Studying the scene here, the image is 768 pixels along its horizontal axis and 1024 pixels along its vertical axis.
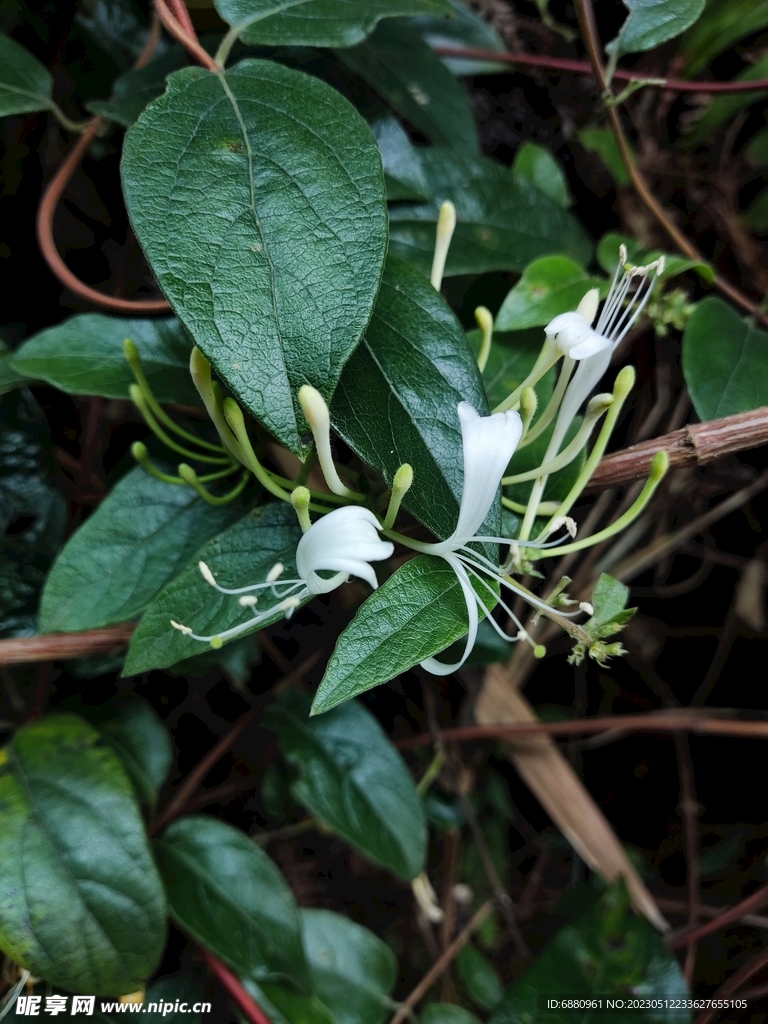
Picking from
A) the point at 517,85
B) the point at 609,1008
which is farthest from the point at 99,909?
the point at 517,85

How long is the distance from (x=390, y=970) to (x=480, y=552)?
0.57 metres

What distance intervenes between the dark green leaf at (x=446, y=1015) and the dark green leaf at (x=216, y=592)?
0.55 meters

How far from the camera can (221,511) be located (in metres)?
0.50

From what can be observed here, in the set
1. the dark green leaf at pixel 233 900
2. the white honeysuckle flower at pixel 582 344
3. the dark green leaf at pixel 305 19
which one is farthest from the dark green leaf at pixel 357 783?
the dark green leaf at pixel 305 19

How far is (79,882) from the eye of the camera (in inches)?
18.9

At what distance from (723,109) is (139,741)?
895 mm

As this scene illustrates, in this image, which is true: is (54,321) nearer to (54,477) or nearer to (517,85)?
(54,477)

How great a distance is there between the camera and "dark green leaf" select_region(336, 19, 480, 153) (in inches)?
23.6

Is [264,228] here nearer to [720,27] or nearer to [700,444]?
[700,444]

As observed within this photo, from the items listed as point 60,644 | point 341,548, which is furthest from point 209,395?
point 60,644

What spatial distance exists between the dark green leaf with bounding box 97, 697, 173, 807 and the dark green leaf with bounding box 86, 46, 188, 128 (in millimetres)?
501

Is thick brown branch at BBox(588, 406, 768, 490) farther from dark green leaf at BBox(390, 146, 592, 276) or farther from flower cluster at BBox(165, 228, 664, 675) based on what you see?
dark green leaf at BBox(390, 146, 592, 276)

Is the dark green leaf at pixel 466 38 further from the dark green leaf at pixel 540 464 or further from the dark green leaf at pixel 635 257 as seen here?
the dark green leaf at pixel 540 464

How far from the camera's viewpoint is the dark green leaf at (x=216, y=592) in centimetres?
40
